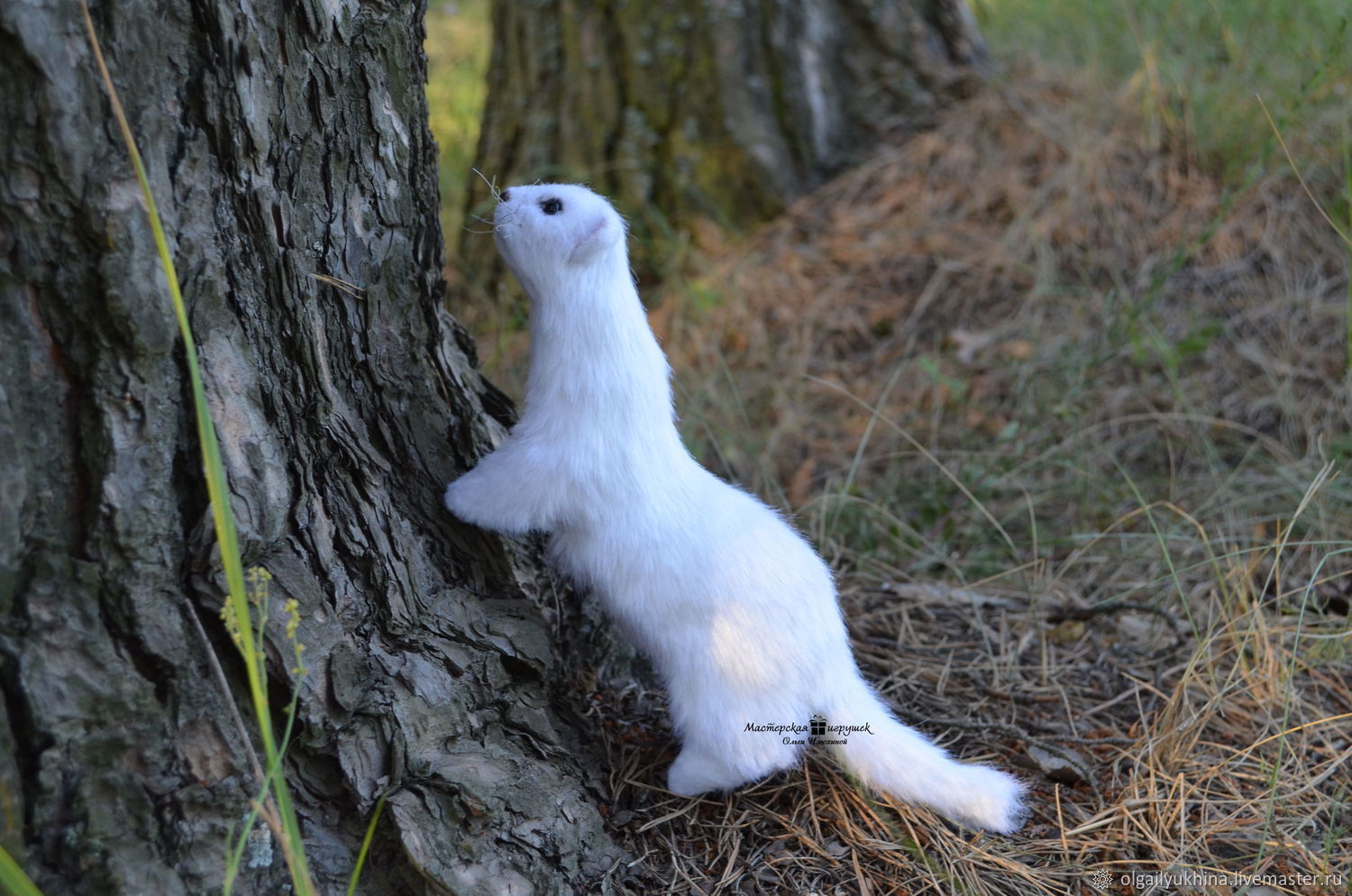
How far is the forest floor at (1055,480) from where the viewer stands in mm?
1973

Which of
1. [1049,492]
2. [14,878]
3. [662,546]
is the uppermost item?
[662,546]

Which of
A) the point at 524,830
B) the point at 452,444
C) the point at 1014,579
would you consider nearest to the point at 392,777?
the point at 524,830

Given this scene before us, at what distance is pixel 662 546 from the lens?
1914mm

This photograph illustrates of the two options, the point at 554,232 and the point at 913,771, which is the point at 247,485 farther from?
the point at 913,771

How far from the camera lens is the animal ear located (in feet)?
6.33

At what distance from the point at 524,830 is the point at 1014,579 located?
1.64 metres

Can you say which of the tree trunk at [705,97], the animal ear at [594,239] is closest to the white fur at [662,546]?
the animal ear at [594,239]

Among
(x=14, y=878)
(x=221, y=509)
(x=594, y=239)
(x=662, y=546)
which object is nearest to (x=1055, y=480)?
(x=662, y=546)
